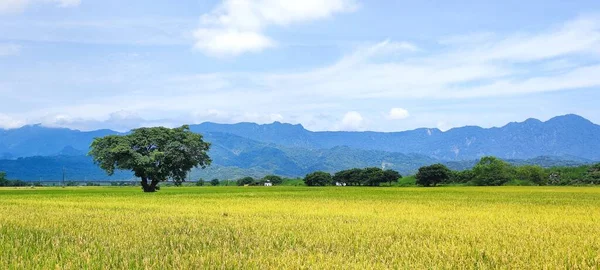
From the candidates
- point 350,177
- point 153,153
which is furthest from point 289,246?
point 350,177

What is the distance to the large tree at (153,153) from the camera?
194 ft

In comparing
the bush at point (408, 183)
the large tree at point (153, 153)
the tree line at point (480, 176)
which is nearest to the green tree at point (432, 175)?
the tree line at point (480, 176)

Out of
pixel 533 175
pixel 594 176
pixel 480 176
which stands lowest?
pixel 594 176

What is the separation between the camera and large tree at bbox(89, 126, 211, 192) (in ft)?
194

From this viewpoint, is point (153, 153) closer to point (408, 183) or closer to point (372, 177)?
point (372, 177)

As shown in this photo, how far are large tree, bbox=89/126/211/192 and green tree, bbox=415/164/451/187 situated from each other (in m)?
74.0

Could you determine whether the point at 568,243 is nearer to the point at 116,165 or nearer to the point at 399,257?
the point at 399,257

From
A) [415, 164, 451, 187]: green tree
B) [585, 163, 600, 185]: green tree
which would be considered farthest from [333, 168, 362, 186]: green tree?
[585, 163, 600, 185]: green tree

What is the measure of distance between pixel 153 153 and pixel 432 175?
82.4 metres

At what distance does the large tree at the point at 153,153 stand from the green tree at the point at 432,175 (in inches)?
2913

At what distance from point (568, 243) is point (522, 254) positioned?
2.69m

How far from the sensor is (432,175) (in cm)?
12325

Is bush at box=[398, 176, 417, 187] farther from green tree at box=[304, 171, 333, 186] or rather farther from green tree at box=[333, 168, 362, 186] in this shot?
green tree at box=[304, 171, 333, 186]

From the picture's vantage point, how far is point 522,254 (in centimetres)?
1014
